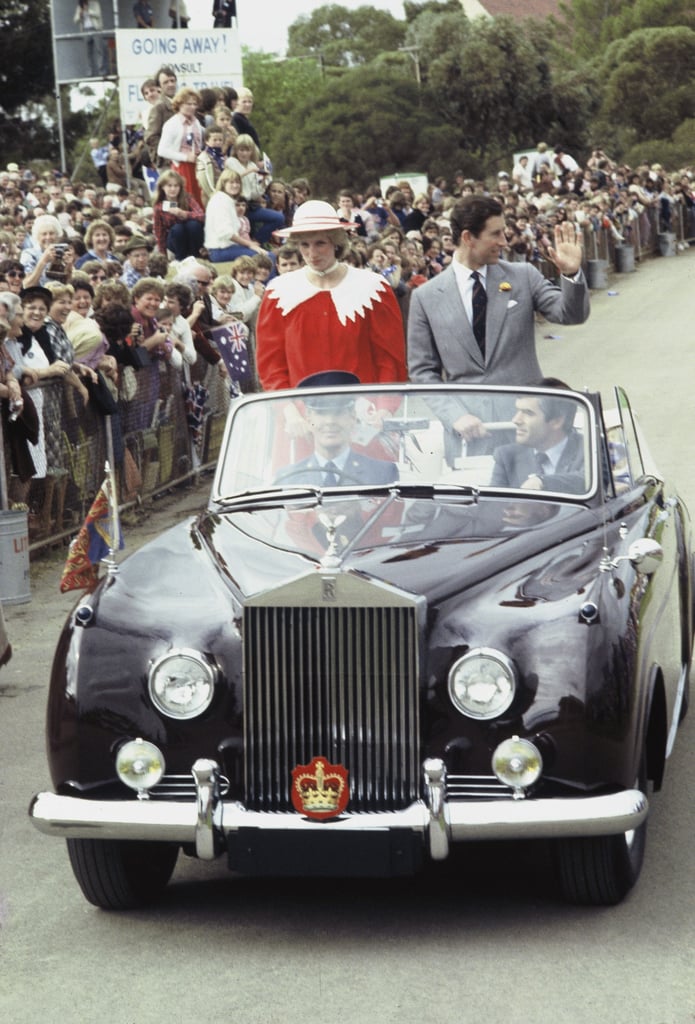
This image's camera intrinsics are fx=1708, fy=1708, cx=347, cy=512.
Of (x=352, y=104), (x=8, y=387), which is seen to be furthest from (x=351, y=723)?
(x=352, y=104)

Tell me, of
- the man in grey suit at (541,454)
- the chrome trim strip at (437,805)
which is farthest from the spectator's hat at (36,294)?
the chrome trim strip at (437,805)

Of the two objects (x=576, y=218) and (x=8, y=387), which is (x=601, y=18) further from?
(x=8, y=387)

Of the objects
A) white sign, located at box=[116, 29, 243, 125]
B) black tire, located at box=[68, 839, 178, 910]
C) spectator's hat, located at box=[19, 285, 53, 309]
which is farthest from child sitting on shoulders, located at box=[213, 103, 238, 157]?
black tire, located at box=[68, 839, 178, 910]

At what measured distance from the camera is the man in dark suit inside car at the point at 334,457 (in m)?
6.44

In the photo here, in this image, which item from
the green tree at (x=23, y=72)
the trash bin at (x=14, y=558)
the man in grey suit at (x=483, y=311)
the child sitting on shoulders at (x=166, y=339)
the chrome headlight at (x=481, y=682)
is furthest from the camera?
the green tree at (x=23, y=72)

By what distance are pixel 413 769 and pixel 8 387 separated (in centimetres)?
647

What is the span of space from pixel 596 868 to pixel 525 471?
170cm

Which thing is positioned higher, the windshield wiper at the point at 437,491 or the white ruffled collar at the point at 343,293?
the white ruffled collar at the point at 343,293

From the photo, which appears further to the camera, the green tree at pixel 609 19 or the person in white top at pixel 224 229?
the green tree at pixel 609 19

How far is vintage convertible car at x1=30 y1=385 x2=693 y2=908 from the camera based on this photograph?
Result: 198 inches

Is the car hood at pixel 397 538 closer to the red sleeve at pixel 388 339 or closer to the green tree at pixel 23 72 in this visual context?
the red sleeve at pixel 388 339

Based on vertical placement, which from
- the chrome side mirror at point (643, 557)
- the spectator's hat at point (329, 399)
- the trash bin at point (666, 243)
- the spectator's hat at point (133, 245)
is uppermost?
the spectator's hat at point (329, 399)

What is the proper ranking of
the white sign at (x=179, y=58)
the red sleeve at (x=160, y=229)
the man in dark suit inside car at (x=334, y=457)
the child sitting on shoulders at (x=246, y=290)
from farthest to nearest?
the white sign at (x=179, y=58)
the red sleeve at (x=160, y=229)
the child sitting on shoulders at (x=246, y=290)
the man in dark suit inside car at (x=334, y=457)

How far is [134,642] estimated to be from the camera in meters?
5.32
